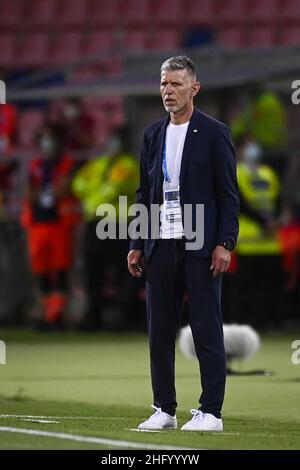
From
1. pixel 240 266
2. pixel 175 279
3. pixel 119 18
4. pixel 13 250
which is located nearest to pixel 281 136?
pixel 240 266

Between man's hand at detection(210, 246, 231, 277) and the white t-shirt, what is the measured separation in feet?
0.82

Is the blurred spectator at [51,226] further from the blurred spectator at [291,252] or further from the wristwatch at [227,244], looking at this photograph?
the wristwatch at [227,244]

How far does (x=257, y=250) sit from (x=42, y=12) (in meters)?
10.7

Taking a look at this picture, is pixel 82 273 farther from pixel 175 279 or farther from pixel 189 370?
pixel 175 279

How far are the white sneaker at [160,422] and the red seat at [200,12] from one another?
52.9ft

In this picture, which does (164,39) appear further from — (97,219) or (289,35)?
(97,219)

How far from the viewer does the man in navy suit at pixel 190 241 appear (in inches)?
307

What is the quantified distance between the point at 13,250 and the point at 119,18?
8.23 metres

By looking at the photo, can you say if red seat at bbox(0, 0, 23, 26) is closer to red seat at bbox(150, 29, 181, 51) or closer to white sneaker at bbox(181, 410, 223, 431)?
red seat at bbox(150, 29, 181, 51)

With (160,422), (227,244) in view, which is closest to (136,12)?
(227,244)

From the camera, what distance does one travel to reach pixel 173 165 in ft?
26.0

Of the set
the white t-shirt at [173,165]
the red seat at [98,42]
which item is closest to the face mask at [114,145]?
the red seat at [98,42]

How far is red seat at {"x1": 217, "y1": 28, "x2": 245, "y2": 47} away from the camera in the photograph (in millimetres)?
23281

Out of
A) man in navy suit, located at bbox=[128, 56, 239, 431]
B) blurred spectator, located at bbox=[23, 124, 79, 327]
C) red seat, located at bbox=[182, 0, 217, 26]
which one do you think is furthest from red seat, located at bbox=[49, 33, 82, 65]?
man in navy suit, located at bbox=[128, 56, 239, 431]
